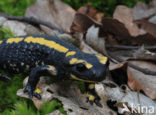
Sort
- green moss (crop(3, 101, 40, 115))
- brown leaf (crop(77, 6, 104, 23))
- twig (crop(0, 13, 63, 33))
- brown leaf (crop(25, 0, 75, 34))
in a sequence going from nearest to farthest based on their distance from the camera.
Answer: green moss (crop(3, 101, 40, 115)) < twig (crop(0, 13, 63, 33)) < brown leaf (crop(25, 0, 75, 34)) < brown leaf (crop(77, 6, 104, 23))

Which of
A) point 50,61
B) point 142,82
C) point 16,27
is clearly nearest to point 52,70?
point 50,61

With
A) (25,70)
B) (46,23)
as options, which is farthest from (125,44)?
(25,70)

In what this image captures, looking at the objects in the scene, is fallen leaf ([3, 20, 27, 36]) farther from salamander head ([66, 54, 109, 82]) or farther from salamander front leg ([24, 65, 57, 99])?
salamander head ([66, 54, 109, 82])

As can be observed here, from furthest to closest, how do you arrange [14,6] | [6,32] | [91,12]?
[91,12]
[14,6]
[6,32]

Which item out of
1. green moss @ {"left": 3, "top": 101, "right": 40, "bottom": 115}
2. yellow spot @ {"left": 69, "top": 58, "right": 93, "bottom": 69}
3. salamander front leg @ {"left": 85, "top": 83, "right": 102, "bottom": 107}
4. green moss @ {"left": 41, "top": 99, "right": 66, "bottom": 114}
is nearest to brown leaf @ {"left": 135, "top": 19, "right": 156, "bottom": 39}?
salamander front leg @ {"left": 85, "top": 83, "right": 102, "bottom": 107}

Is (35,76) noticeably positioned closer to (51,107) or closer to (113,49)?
(51,107)

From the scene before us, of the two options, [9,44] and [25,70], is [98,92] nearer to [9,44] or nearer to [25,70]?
[25,70]
